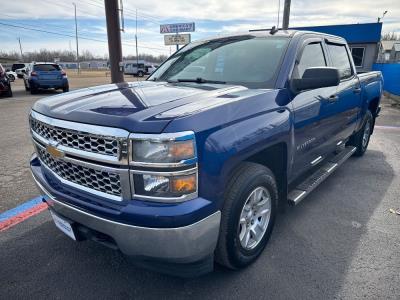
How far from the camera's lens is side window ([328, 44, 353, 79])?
3.94m

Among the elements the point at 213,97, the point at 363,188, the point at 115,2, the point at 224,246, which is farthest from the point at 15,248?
the point at 115,2

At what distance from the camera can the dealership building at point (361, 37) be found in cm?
2394

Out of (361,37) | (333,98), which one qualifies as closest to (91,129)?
(333,98)

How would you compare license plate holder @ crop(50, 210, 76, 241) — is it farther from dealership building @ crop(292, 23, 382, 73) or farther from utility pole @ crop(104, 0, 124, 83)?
dealership building @ crop(292, 23, 382, 73)

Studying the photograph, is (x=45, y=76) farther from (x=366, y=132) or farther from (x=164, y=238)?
(x=164, y=238)

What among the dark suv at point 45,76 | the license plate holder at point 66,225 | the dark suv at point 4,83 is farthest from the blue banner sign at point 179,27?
the license plate holder at point 66,225

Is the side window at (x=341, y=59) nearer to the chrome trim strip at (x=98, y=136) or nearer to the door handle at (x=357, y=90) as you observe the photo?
the door handle at (x=357, y=90)

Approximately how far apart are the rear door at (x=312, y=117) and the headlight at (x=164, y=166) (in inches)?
52.3

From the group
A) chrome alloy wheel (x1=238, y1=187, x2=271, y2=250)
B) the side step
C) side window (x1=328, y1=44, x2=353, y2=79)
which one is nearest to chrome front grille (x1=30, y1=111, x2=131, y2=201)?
chrome alloy wheel (x1=238, y1=187, x2=271, y2=250)

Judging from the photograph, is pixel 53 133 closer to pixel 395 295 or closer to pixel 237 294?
pixel 237 294

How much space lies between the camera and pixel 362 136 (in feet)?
17.5

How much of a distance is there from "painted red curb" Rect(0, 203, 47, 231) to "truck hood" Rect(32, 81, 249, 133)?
54.5 inches

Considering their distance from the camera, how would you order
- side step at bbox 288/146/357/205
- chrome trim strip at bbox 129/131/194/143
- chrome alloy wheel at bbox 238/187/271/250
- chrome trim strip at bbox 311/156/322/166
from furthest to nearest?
chrome trim strip at bbox 311/156/322/166 → side step at bbox 288/146/357/205 → chrome alloy wheel at bbox 238/187/271/250 → chrome trim strip at bbox 129/131/194/143

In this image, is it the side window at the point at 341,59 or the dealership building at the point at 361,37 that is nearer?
the side window at the point at 341,59
